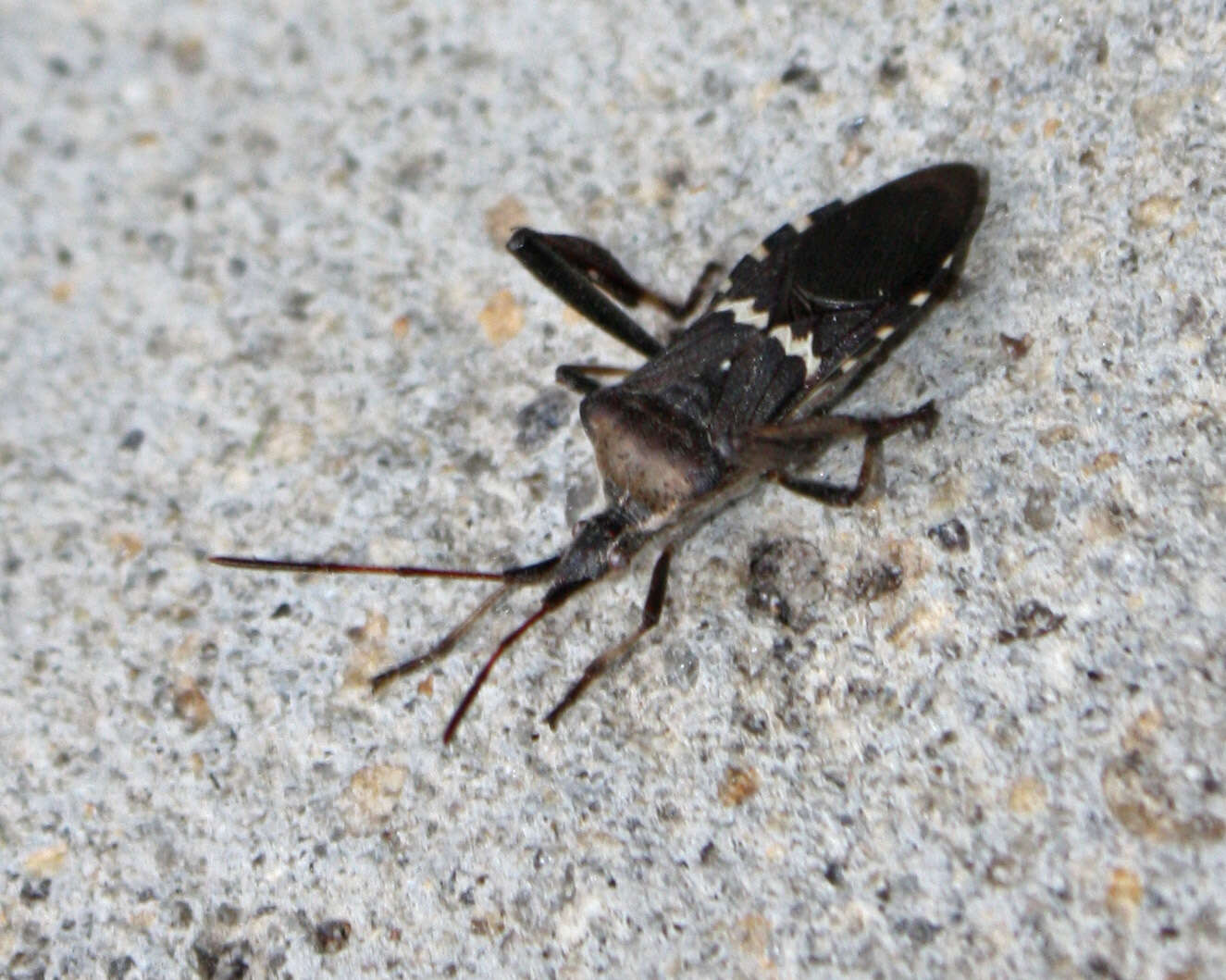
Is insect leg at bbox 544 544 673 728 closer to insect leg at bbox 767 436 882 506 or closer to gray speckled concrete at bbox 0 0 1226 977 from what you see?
gray speckled concrete at bbox 0 0 1226 977

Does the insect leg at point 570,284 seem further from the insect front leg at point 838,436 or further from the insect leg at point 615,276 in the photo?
the insect front leg at point 838,436

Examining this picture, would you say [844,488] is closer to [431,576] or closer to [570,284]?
[570,284]

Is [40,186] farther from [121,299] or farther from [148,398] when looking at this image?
[148,398]

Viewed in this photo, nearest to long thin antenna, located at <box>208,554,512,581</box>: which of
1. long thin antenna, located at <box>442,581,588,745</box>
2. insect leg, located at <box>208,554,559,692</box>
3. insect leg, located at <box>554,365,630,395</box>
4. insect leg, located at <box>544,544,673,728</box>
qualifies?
insect leg, located at <box>208,554,559,692</box>

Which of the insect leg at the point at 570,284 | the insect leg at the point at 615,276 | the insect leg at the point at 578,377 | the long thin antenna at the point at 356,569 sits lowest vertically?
the long thin antenna at the point at 356,569

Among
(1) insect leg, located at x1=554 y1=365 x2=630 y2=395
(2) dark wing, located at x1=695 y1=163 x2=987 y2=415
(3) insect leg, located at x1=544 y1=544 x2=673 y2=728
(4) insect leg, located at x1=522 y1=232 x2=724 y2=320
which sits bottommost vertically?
(3) insect leg, located at x1=544 y1=544 x2=673 y2=728

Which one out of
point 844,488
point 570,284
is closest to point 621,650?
point 844,488

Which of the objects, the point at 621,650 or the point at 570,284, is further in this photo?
the point at 570,284

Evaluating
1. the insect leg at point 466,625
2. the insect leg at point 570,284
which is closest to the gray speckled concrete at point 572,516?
the insect leg at point 466,625
